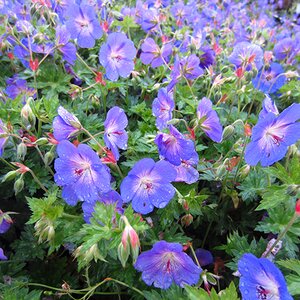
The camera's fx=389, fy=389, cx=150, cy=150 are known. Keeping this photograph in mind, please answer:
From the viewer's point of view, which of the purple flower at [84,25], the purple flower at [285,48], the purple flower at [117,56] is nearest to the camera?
the purple flower at [117,56]

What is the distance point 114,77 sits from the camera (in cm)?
175

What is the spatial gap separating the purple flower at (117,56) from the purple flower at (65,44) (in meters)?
0.20

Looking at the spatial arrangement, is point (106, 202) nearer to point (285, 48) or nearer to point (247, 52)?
point (247, 52)

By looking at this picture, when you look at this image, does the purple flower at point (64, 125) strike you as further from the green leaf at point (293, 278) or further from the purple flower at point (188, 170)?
the green leaf at point (293, 278)

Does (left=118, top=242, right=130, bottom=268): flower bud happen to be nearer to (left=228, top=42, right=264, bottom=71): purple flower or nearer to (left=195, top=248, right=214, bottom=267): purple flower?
(left=195, top=248, right=214, bottom=267): purple flower

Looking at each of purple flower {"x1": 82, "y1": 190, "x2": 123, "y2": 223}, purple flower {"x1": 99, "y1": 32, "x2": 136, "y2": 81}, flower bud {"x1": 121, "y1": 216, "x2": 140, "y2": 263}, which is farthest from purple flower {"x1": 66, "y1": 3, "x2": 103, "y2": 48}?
flower bud {"x1": 121, "y1": 216, "x2": 140, "y2": 263}

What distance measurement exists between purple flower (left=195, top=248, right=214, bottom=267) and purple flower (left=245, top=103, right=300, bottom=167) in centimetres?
54

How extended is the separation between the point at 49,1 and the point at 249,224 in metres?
1.57

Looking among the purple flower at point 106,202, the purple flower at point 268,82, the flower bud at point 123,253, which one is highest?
the purple flower at point 268,82

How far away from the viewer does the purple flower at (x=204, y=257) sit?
63.5 inches

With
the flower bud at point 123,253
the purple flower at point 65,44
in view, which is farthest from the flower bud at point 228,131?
the purple flower at point 65,44

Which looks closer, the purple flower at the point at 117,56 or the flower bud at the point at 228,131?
the flower bud at the point at 228,131

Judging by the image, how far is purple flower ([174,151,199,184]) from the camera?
1.34 m

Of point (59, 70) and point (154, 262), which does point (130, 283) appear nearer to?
point (154, 262)
